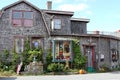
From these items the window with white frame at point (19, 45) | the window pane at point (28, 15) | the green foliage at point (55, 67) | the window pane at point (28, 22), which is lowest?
the green foliage at point (55, 67)

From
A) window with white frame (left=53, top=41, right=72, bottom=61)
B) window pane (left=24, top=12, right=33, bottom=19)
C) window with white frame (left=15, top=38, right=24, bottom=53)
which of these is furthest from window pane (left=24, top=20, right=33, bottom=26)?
window with white frame (left=53, top=41, right=72, bottom=61)

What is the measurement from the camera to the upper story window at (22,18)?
3088cm

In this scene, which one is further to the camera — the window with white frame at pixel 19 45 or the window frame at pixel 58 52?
the window frame at pixel 58 52

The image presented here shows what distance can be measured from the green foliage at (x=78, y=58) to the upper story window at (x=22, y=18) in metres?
5.38

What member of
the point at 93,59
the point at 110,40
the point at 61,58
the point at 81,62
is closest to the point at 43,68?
the point at 61,58

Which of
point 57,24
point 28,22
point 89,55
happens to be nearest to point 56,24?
point 57,24

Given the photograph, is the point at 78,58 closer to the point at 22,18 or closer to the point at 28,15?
the point at 28,15

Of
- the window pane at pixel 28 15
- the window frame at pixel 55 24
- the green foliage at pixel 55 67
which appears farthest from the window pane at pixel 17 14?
the green foliage at pixel 55 67

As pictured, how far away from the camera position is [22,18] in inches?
1224

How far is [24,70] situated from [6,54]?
3.00 meters

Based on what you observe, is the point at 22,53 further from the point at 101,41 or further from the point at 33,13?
the point at 101,41

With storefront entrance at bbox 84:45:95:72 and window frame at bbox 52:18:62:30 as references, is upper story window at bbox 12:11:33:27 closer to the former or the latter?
window frame at bbox 52:18:62:30

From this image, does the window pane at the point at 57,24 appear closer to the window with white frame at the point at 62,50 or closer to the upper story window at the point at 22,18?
the window with white frame at the point at 62,50

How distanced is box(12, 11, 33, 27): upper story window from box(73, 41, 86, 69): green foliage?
5382mm
